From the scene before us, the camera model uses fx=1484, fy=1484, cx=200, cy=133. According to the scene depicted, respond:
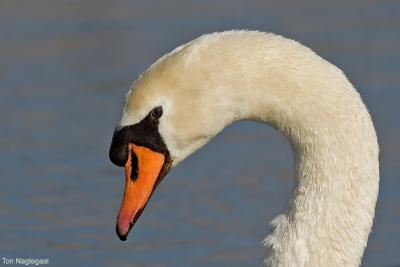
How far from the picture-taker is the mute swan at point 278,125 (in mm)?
8188

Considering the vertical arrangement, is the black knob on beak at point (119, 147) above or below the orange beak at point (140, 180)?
above

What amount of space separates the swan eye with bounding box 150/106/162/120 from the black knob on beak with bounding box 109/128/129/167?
0.20m

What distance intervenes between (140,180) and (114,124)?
17.2ft

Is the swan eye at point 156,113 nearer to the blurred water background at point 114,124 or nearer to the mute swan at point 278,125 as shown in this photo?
the mute swan at point 278,125

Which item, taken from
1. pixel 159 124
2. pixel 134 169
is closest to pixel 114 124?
pixel 134 169

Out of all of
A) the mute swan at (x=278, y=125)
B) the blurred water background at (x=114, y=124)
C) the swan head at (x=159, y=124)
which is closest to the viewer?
the mute swan at (x=278, y=125)

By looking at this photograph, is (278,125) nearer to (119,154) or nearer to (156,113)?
(156,113)

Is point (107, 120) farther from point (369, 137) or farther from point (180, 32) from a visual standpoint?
point (369, 137)

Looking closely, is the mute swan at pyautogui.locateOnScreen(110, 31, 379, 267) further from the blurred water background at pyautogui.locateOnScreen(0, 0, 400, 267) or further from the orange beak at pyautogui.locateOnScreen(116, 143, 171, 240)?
the blurred water background at pyautogui.locateOnScreen(0, 0, 400, 267)

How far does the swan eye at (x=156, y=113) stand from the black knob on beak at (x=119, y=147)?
0.67 ft

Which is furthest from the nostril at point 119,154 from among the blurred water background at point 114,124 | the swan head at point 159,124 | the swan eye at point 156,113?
the blurred water background at point 114,124

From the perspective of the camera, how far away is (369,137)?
27.5 ft

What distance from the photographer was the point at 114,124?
1378 centimetres

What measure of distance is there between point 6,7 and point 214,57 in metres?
8.49
